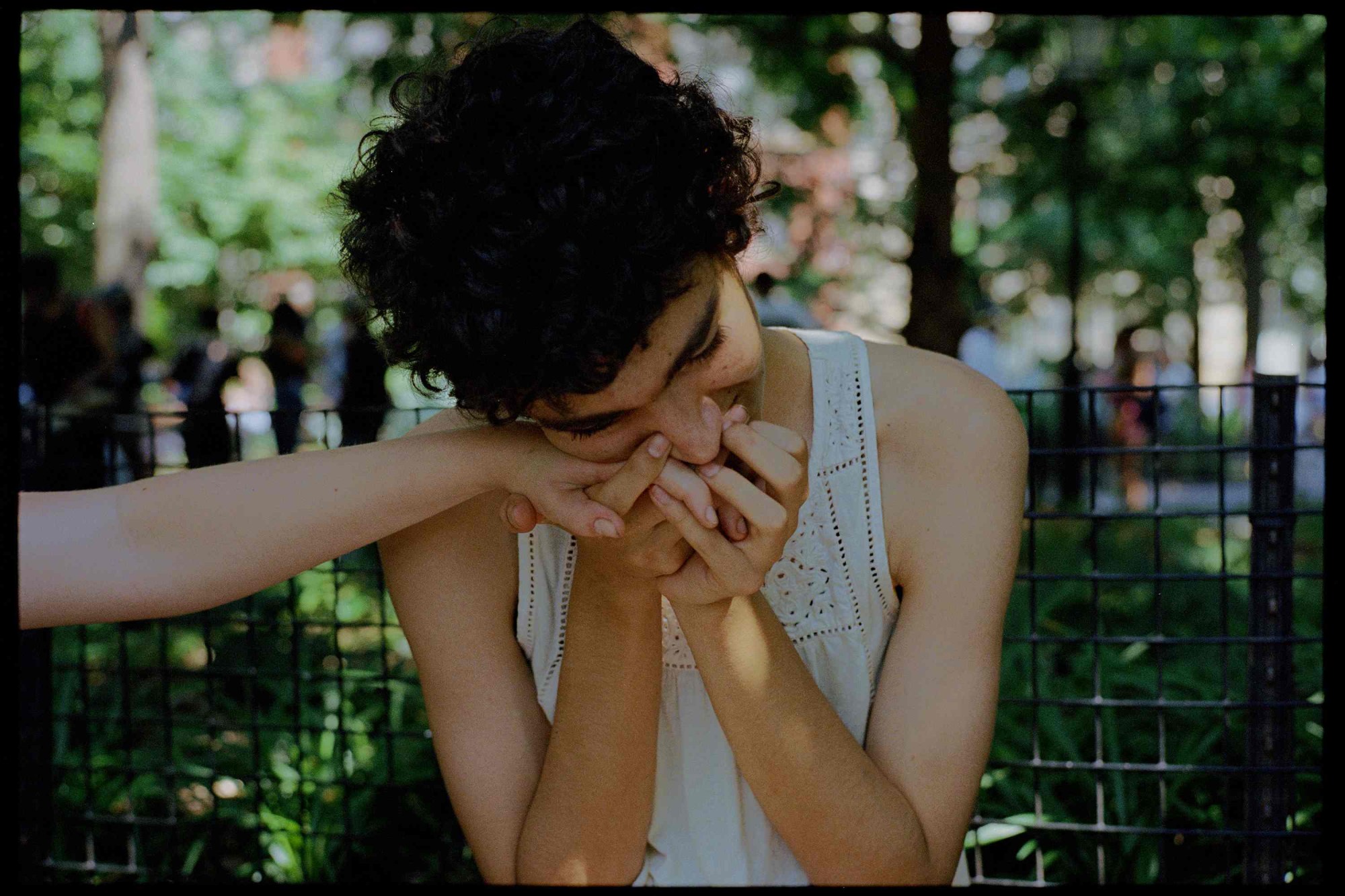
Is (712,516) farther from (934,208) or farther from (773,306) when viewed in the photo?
(773,306)

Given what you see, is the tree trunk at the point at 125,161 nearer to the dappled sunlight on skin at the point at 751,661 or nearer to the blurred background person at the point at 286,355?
the blurred background person at the point at 286,355

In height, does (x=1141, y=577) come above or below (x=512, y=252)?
below

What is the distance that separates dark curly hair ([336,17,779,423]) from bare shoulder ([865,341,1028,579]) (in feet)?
1.62

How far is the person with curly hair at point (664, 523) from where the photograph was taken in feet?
4.27

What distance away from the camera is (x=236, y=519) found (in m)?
1.54

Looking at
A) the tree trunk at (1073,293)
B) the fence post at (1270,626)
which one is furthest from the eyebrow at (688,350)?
the tree trunk at (1073,293)

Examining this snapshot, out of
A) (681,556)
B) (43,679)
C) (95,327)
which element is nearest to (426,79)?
(681,556)

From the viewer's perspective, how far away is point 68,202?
17.1m

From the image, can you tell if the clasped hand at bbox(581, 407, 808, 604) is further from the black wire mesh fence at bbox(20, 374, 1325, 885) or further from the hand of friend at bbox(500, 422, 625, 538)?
the black wire mesh fence at bbox(20, 374, 1325, 885)

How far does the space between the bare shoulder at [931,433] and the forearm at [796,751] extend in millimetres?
340

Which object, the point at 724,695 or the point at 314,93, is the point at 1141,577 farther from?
the point at 314,93

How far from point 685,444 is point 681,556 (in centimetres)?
18

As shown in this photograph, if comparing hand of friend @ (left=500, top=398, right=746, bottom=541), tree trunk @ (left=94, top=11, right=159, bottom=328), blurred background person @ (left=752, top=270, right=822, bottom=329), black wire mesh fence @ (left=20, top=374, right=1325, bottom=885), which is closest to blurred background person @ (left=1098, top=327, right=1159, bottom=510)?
blurred background person @ (left=752, top=270, right=822, bottom=329)

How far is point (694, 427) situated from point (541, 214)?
1.16ft
